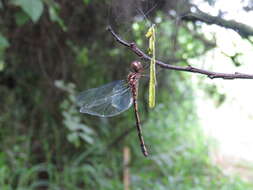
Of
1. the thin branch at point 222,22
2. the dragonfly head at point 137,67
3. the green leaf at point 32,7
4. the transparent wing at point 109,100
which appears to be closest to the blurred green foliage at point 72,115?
the green leaf at point 32,7

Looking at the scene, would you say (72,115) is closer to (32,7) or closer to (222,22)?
(32,7)

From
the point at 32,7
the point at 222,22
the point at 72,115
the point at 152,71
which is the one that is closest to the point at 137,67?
the point at 152,71

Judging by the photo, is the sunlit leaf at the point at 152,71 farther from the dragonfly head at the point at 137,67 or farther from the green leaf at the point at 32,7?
the green leaf at the point at 32,7

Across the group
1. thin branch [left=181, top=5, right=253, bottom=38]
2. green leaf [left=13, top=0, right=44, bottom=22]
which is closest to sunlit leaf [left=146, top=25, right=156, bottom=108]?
thin branch [left=181, top=5, right=253, bottom=38]

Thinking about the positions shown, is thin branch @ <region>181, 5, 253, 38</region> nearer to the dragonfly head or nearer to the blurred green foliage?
the dragonfly head

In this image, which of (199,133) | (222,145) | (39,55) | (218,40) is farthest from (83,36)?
(222,145)
